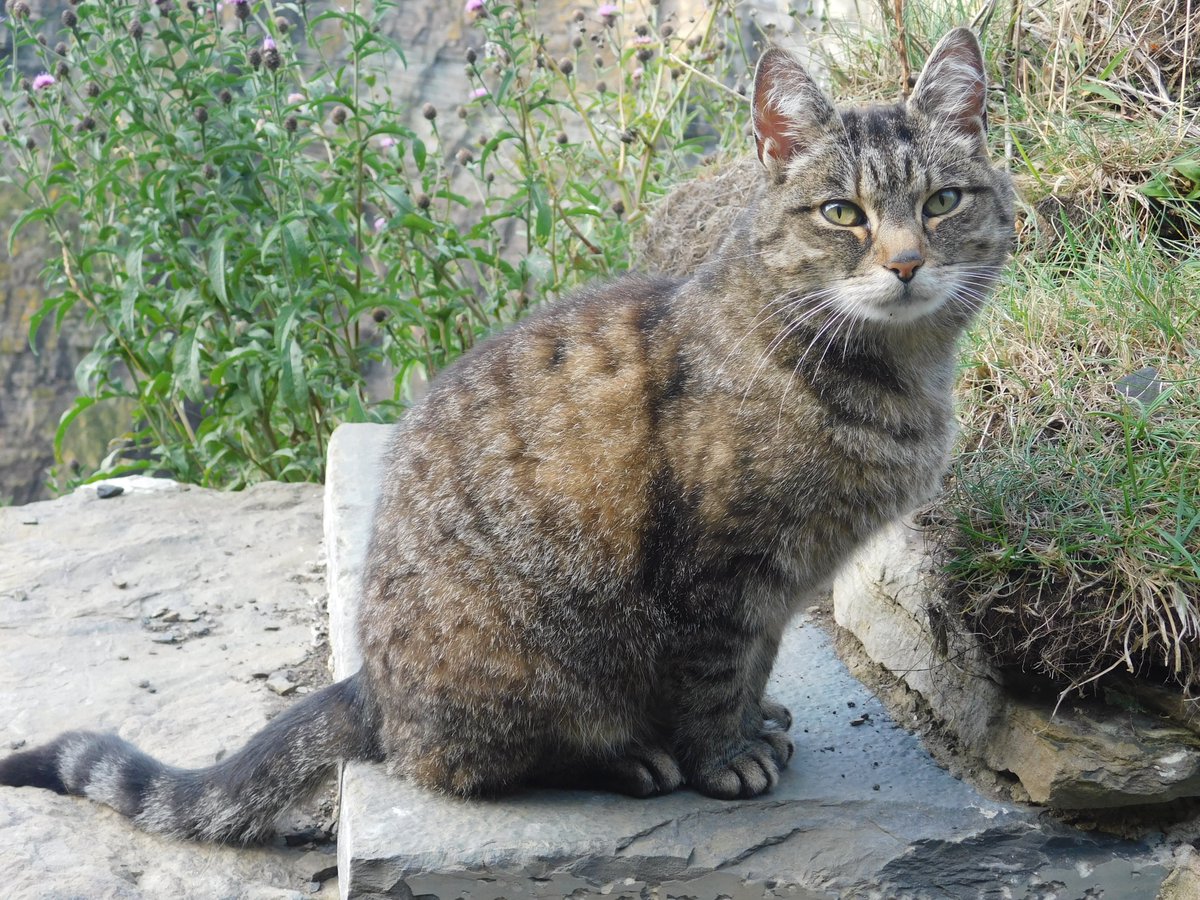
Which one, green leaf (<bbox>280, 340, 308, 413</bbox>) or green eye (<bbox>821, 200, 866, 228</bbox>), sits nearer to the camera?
green eye (<bbox>821, 200, 866, 228</bbox>)

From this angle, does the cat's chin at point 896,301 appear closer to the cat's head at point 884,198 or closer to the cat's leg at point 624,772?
the cat's head at point 884,198

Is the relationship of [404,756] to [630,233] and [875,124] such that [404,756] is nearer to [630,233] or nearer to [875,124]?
[875,124]

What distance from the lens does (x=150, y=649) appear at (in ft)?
13.3

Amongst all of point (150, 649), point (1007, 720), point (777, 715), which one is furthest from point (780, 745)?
point (150, 649)

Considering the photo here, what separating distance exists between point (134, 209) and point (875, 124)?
3.31 meters

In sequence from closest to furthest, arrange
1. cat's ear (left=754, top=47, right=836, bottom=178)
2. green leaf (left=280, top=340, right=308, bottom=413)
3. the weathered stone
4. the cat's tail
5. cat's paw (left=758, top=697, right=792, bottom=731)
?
the weathered stone → cat's ear (left=754, top=47, right=836, bottom=178) → the cat's tail → cat's paw (left=758, top=697, right=792, bottom=731) → green leaf (left=280, top=340, right=308, bottom=413)

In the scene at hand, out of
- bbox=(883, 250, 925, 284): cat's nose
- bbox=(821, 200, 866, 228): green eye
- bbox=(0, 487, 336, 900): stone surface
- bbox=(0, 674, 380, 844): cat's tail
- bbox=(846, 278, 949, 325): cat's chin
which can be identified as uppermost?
bbox=(821, 200, 866, 228): green eye

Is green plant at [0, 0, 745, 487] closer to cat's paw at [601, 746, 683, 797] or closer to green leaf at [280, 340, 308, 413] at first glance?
green leaf at [280, 340, 308, 413]

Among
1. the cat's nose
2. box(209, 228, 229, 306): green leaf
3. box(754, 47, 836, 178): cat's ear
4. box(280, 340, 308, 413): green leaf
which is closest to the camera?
the cat's nose

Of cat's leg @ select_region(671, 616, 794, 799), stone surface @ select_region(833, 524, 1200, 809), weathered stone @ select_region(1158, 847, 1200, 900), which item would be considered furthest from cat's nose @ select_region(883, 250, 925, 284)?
weathered stone @ select_region(1158, 847, 1200, 900)

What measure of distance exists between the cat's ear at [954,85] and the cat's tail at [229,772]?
2012mm

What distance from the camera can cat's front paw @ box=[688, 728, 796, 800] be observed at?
2.82 meters

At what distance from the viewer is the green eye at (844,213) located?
2.74m

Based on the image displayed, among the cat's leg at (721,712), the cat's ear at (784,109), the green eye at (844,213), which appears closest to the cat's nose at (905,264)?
the green eye at (844,213)
